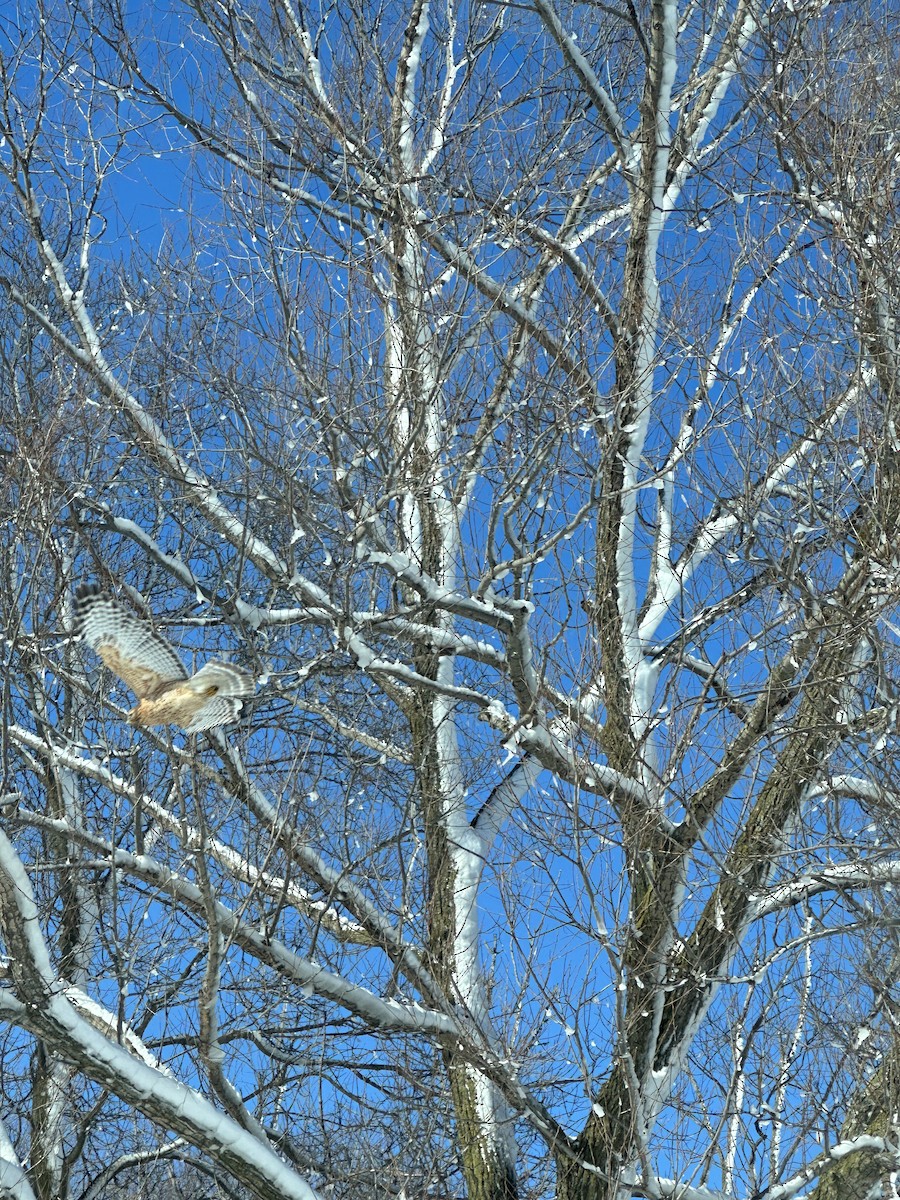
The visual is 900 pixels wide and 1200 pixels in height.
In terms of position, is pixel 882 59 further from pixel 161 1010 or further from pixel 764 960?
pixel 161 1010

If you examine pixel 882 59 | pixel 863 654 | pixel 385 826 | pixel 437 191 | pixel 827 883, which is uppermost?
pixel 882 59

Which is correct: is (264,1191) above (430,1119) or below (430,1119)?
below

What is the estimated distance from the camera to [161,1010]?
8.98 meters

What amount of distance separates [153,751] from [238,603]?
295cm

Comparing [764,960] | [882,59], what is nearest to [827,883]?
[764,960]

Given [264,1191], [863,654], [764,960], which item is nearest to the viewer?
[264,1191]

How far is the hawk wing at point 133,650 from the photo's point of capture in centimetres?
664

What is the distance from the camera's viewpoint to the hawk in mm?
6617

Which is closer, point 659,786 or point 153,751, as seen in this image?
point 659,786

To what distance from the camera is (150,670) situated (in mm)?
6664

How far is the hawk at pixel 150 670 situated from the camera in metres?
6.62

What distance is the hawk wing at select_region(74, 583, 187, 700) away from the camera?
6.64m

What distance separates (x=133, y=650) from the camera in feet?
21.8

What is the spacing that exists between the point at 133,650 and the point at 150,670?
14 cm
